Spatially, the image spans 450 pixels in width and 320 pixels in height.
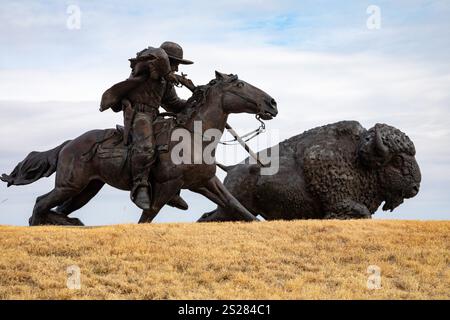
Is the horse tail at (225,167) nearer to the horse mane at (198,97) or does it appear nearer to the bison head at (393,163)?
the horse mane at (198,97)

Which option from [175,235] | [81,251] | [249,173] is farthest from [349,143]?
[81,251]

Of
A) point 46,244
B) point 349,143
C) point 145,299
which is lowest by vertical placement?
point 145,299

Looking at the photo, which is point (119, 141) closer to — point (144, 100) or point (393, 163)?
point (144, 100)

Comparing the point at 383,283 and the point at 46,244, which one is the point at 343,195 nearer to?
the point at 383,283

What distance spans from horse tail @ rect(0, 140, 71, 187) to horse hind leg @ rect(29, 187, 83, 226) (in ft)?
1.62

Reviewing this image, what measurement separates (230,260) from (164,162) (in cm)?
251

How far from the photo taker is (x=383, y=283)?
9.02 meters

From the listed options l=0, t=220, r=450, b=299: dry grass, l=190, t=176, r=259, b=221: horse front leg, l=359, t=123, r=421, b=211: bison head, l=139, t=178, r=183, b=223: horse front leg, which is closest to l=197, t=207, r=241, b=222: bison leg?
l=190, t=176, r=259, b=221: horse front leg

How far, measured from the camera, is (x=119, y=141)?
12.0 metres

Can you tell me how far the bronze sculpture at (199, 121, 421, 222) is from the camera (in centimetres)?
1285

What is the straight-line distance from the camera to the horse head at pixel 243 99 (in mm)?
11695

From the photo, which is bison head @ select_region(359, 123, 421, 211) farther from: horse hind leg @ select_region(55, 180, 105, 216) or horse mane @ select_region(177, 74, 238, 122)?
horse hind leg @ select_region(55, 180, 105, 216)

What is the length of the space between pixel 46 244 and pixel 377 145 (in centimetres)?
549

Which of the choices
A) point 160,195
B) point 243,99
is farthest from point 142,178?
point 243,99
